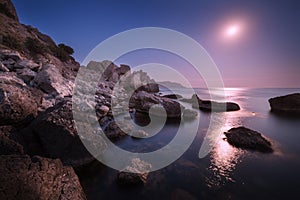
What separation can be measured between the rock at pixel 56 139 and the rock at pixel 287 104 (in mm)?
22468

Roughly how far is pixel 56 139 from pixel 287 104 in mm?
24832

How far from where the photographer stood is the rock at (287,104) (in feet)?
49.5

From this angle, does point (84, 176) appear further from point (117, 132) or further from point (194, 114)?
point (194, 114)

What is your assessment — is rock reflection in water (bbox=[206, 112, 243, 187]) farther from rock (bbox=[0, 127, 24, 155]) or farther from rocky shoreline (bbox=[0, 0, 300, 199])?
rock (bbox=[0, 127, 24, 155])

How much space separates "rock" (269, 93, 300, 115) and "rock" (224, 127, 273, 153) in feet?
44.1

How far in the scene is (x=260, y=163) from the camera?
524 cm

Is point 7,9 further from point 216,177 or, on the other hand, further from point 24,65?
point 216,177

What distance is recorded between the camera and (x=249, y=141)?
21.7ft

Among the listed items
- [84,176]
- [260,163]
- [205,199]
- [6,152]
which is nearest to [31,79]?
[6,152]

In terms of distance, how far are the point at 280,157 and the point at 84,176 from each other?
893cm

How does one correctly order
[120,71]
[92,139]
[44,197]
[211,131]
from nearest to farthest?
[44,197], [92,139], [211,131], [120,71]

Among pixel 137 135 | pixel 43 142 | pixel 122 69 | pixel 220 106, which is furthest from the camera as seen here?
pixel 122 69

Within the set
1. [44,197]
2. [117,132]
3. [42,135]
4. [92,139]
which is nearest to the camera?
[44,197]

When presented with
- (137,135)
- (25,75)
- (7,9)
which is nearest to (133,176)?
(137,135)
